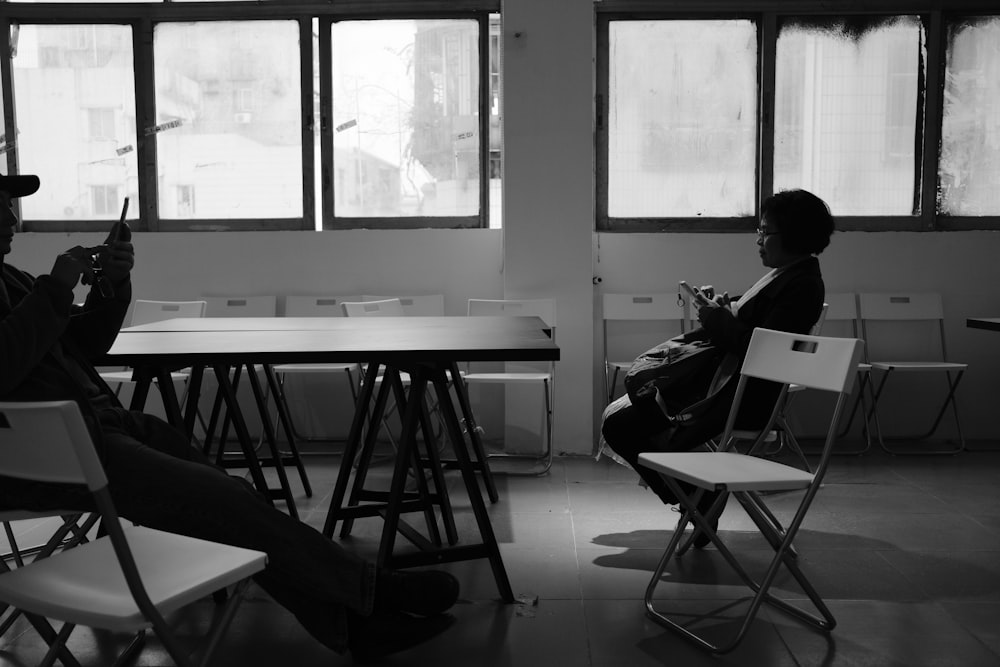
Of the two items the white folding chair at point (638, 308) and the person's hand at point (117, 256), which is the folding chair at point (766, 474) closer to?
the person's hand at point (117, 256)

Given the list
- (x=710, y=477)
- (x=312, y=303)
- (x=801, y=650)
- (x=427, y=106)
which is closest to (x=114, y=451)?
(x=710, y=477)

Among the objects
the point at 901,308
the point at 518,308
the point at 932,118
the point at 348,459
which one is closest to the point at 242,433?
the point at 348,459

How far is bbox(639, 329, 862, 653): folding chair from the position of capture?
2.39 m

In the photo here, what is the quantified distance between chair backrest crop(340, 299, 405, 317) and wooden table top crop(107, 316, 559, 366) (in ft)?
2.20

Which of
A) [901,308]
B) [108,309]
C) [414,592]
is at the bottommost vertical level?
[414,592]

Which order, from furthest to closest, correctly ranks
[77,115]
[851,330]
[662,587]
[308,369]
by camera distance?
[77,115]
[851,330]
[308,369]
[662,587]

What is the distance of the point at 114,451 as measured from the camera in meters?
2.05

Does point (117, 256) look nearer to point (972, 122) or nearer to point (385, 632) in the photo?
point (385, 632)

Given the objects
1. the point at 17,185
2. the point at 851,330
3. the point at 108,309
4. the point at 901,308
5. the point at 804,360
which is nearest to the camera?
the point at 17,185

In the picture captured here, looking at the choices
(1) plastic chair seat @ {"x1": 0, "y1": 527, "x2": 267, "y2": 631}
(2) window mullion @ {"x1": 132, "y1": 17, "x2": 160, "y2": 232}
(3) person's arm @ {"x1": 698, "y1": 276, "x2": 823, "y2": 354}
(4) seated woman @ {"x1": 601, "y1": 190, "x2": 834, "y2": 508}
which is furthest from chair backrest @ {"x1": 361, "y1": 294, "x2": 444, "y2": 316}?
(1) plastic chair seat @ {"x1": 0, "y1": 527, "x2": 267, "y2": 631}

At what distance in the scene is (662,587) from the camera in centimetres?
288

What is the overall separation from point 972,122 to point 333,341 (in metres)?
4.36

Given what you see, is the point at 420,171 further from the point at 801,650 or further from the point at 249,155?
the point at 801,650

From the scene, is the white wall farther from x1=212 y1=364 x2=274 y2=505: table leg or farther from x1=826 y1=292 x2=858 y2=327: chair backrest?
x1=212 y1=364 x2=274 y2=505: table leg
